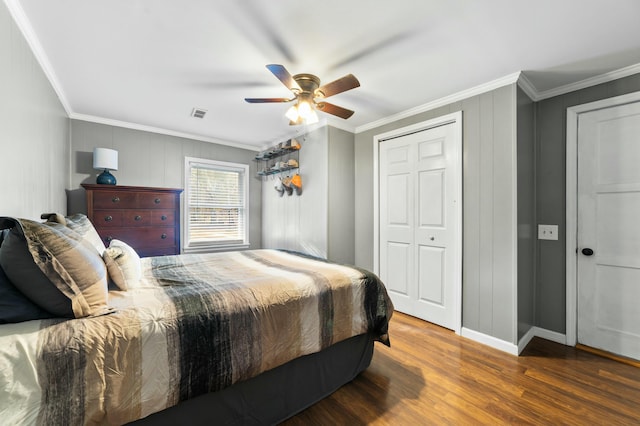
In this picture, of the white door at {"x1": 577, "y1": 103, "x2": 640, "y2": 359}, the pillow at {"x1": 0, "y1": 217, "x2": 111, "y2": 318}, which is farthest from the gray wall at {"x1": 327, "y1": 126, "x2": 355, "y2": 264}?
the pillow at {"x1": 0, "y1": 217, "x2": 111, "y2": 318}

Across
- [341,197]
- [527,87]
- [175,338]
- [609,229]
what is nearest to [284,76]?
[175,338]

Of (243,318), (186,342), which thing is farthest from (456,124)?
(186,342)

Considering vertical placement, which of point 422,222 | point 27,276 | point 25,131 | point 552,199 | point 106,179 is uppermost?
point 25,131

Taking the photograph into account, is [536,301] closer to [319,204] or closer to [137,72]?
[319,204]

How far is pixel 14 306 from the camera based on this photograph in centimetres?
101

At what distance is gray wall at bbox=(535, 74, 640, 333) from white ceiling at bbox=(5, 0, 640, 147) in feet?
0.75

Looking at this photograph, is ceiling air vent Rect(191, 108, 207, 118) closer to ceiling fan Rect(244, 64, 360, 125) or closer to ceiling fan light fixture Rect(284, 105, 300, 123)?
ceiling fan Rect(244, 64, 360, 125)

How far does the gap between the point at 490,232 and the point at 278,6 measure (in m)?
2.55

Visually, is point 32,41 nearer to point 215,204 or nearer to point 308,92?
point 308,92

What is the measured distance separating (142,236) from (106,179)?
82 cm

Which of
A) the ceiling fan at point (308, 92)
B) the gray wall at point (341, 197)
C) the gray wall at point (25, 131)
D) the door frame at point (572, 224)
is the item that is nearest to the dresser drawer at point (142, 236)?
the gray wall at point (25, 131)

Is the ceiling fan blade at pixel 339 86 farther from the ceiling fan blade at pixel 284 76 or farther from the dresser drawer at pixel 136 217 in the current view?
the dresser drawer at pixel 136 217

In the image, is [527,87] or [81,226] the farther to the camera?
[527,87]

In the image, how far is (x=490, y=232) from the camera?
2.56m
